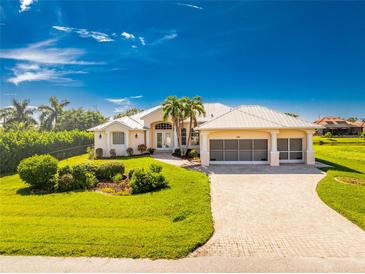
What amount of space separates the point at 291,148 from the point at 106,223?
1723cm

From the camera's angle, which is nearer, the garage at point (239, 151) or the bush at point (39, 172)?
the bush at point (39, 172)

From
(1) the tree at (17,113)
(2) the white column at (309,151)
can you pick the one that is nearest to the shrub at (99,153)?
(2) the white column at (309,151)

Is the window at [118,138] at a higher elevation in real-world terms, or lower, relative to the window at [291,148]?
higher

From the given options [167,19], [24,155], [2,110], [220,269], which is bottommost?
[220,269]

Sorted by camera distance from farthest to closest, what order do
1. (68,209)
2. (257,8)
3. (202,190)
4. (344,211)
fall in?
(257,8), (202,190), (68,209), (344,211)

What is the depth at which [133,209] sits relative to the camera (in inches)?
329

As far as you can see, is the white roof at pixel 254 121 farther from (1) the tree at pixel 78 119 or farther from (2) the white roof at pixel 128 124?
(1) the tree at pixel 78 119

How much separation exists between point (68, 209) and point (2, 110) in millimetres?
41773

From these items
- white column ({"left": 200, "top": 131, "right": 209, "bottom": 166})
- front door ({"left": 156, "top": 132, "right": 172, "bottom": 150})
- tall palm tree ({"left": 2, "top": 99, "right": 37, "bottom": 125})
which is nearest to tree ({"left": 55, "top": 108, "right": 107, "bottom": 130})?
tall palm tree ({"left": 2, "top": 99, "right": 37, "bottom": 125})

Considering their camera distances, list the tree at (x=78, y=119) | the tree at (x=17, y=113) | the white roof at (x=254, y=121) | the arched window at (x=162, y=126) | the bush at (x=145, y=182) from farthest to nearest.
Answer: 1. the tree at (x=78, y=119)
2. the tree at (x=17, y=113)
3. the arched window at (x=162, y=126)
4. the white roof at (x=254, y=121)
5. the bush at (x=145, y=182)

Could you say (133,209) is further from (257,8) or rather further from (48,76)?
(48,76)

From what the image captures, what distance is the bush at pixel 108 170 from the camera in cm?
1273

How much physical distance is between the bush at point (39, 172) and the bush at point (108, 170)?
2350 mm

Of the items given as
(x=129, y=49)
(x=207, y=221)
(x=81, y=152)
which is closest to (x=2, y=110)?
(x=81, y=152)
